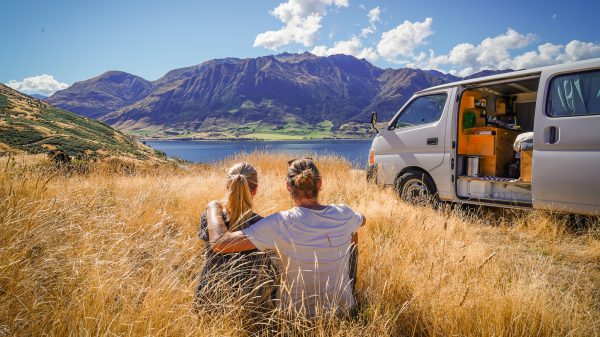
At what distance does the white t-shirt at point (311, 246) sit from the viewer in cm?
218

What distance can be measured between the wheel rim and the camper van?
0.06ft

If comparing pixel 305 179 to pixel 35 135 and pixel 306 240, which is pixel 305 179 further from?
pixel 35 135

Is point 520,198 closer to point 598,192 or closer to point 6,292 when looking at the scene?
point 598,192

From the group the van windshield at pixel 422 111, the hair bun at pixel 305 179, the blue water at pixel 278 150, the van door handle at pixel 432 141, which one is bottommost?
the blue water at pixel 278 150

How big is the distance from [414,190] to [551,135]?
7.32 feet

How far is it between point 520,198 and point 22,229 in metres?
5.90

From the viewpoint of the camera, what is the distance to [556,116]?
4316mm

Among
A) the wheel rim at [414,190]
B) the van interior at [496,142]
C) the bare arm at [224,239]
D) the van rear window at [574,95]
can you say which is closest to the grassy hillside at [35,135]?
the wheel rim at [414,190]

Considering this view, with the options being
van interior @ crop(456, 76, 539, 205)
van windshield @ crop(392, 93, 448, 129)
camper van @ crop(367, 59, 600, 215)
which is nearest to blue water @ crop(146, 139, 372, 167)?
van windshield @ crop(392, 93, 448, 129)

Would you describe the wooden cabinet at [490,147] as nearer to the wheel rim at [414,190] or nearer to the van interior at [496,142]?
the van interior at [496,142]

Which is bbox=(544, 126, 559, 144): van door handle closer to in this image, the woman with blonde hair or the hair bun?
the hair bun

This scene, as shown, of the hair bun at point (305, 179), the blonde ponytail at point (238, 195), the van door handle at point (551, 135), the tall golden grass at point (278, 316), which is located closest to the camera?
the tall golden grass at point (278, 316)

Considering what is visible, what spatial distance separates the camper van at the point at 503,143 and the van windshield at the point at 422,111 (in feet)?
0.06

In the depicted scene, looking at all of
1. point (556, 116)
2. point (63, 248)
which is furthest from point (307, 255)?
point (556, 116)
